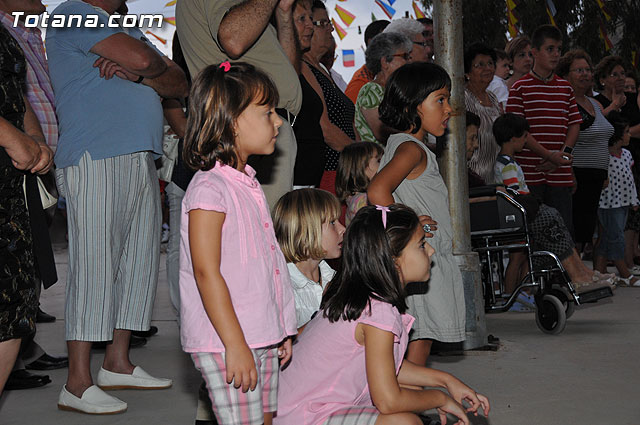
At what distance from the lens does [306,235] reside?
10.6 feet

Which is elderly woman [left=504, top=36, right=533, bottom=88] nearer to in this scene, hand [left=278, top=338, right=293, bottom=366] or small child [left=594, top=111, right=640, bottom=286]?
small child [left=594, top=111, right=640, bottom=286]

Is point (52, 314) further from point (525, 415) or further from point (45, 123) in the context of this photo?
point (525, 415)

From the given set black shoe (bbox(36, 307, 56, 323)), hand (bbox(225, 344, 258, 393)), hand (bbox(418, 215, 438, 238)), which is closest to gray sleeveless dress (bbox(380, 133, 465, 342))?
hand (bbox(418, 215, 438, 238))

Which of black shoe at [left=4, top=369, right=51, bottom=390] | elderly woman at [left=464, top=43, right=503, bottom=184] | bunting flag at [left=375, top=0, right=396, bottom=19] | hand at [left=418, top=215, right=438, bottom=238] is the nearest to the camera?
hand at [left=418, top=215, right=438, bottom=238]

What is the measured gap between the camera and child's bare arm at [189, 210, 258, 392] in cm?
206

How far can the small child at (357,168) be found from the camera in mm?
4207

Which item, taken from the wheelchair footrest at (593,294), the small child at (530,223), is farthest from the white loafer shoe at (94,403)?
the small child at (530,223)

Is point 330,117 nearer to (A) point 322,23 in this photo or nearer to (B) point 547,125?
(A) point 322,23

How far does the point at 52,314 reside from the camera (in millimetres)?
6281

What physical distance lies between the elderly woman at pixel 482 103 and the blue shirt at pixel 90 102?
A: 3.21m

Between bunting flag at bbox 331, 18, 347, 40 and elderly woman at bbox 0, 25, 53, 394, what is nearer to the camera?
elderly woman at bbox 0, 25, 53, 394

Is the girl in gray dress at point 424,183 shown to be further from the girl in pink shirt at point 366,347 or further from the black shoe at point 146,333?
the black shoe at point 146,333

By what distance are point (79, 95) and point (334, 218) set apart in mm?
1216

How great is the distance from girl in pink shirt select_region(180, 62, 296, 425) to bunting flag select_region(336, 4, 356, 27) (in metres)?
11.5
